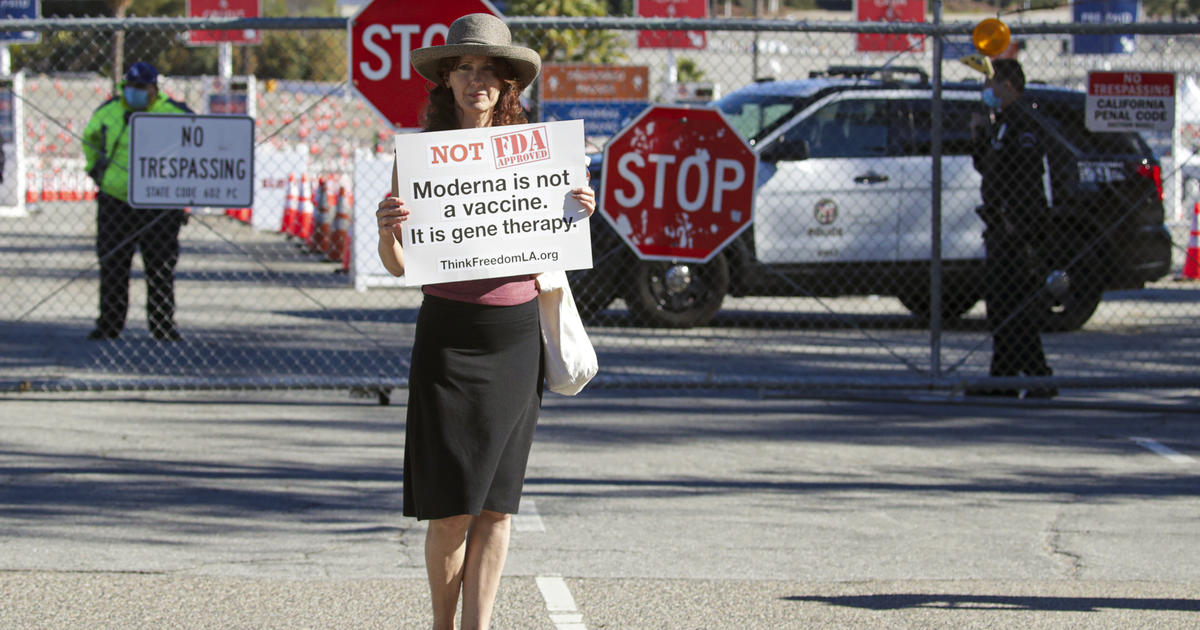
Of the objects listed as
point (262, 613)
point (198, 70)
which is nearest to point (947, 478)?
point (262, 613)

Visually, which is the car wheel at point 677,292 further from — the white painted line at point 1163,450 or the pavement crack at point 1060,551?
the pavement crack at point 1060,551

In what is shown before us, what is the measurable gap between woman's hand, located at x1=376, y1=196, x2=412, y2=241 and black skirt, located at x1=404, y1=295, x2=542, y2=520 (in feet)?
0.75

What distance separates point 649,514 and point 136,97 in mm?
6058

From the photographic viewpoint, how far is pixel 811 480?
7148 mm

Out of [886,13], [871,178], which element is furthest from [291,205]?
[886,13]

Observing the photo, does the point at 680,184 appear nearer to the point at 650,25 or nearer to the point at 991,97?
the point at 650,25

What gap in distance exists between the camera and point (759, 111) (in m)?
12.1

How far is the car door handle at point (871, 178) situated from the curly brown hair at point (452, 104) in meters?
7.76

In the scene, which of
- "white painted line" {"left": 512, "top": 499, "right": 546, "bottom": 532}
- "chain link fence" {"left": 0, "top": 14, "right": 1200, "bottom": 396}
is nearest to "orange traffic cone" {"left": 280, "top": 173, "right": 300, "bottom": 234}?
"chain link fence" {"left": 0, "top": 14, "right": 1200, "bottom": 396}

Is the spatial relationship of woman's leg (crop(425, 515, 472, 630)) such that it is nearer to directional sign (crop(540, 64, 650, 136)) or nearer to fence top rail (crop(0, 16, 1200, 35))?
fence top rail (crop(0, 16, 1200, 35))

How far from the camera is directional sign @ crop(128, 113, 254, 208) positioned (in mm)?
8367

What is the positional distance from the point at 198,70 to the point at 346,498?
2758 inches

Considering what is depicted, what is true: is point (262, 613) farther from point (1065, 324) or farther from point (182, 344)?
point (1065, 324)

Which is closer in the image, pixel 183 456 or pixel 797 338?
pixel 183 456
